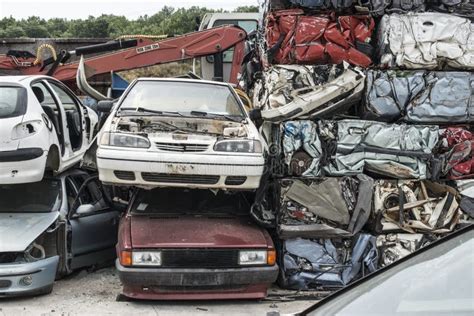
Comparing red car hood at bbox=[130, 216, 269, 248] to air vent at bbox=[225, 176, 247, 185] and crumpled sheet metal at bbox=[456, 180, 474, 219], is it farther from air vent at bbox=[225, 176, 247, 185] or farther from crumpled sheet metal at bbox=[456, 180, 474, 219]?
crumpled sheet metal at bbox=[456, 180, 474, 219]

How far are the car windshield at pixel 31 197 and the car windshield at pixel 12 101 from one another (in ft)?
3.30

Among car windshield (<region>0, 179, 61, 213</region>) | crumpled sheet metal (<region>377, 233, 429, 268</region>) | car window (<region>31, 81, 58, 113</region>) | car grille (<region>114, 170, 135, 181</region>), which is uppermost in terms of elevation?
car window (<region>31, 81, 58, 113</region>)

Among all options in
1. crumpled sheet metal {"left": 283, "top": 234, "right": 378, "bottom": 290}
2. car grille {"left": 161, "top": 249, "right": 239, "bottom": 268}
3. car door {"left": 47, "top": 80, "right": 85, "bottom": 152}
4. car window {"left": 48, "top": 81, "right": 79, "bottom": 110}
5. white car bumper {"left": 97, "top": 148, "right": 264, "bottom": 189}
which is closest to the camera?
car grille {"left": 161, "top": 249, "right": 239, "bottom": 268}

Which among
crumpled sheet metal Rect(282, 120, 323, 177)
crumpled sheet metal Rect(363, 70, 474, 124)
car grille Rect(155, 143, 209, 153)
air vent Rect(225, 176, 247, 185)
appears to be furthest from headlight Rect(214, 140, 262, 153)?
crumpled sheet metal Rect(363, 70, 474, 124)

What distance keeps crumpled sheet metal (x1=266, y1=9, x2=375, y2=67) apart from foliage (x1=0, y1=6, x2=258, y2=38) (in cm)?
3057

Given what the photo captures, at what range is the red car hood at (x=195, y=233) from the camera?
6.23 meters

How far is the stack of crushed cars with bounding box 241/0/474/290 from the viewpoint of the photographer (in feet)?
23.6

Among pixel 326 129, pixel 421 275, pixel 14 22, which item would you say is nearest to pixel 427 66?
pixel 326 129

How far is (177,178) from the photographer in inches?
258

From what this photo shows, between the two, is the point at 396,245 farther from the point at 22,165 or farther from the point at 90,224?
the point at 22,165

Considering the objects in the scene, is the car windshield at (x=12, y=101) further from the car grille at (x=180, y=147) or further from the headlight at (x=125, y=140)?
the car grille at (x=180, y=147)

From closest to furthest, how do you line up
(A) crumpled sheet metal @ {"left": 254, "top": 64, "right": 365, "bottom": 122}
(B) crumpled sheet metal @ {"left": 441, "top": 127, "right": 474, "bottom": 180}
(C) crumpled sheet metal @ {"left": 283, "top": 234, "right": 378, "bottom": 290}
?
(C) crumpled sheet metal @ {"left": 283, "top": 234, "right": 378, "bottom": 290} → (A) crumpled sheet metal @ {"left": 254, "top": 64, "right": 365, "bottom": 122} → (B) crumpled sheet metal @ {"left": 441, "top": 127, "right": 474, "bottom": 180}

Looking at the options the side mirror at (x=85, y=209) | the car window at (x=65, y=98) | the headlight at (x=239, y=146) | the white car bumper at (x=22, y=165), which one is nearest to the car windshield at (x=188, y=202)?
the headlight at (x=239, y=146)

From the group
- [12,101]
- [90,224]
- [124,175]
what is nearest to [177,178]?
[124,175]
